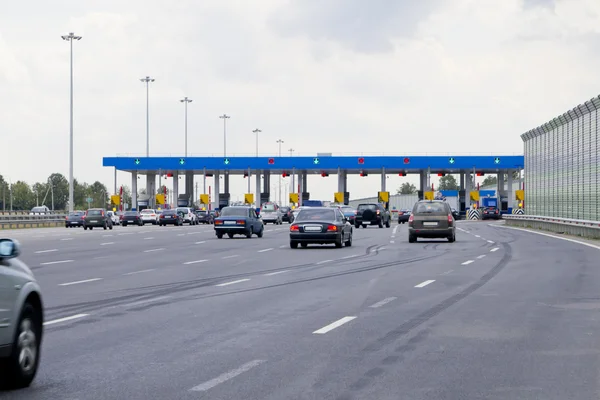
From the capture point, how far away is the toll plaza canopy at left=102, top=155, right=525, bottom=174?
96.3m

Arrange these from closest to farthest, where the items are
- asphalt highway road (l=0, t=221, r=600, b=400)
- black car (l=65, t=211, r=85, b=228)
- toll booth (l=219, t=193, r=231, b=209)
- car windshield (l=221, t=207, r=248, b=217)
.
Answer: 1. asphalt highway road (l=0, t=221, r=600, b=400)
2. car windshield (l=221, t=207, r=248, b=217)
3. black car (l=65, t=211, r=85, b=228)
4. toll booth (l=219, t=193, r=231, b=209)

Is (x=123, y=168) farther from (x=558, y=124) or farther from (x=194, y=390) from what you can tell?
(x=194, y=390)

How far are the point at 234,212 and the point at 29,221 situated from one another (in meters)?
27.7

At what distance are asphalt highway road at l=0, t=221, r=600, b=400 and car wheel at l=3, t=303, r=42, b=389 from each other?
17 centimetres

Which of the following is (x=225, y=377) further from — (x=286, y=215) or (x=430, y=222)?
(x=286, y=215)

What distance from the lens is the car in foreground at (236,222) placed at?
45625mm

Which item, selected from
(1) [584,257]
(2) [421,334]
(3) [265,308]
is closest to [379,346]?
(2) [421,334]

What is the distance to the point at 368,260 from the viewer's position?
87.9 feet

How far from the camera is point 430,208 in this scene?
3891 cm

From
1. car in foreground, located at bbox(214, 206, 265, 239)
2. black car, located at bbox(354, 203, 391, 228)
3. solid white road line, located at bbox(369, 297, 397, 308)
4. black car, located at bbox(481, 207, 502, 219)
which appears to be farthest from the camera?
black car, located at bbox(481, 207, 502, 219)

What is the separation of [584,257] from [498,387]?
2028 cm

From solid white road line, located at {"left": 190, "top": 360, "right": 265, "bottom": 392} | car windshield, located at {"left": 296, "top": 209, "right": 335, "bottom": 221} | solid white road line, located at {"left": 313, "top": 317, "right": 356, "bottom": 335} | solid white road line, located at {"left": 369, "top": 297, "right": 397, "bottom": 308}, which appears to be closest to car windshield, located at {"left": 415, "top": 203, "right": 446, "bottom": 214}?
car windshield, located at {"left": 296, "top": 209, "right": 335, "bottom": 221}

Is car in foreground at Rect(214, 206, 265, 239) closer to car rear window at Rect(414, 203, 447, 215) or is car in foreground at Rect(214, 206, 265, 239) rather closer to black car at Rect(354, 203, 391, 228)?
car rear window at Rect(414, 203, 447, 215)

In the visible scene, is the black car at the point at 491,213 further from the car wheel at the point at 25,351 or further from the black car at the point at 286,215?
the car wheel at the point at 25,351
